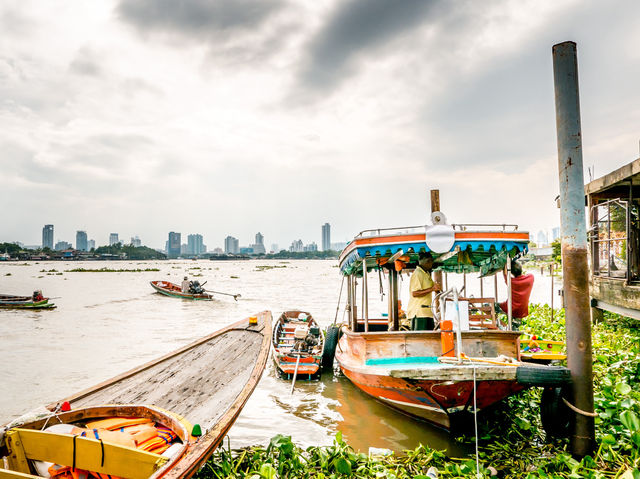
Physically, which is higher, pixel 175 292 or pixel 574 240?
pixel 574 240

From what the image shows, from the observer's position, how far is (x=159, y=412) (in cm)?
394

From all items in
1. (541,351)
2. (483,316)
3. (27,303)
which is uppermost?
(483,316)

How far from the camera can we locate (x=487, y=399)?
484 cm

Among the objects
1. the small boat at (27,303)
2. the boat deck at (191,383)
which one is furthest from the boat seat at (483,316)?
the small boat at (27,303)

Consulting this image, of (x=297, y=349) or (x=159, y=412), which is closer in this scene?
(x=159, y=412)

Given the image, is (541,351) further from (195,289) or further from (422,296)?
(195,289)

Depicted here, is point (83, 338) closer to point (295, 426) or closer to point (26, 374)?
point (26, 374)

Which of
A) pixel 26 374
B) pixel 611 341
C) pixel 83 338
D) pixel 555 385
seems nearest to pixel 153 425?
pixel 555 385

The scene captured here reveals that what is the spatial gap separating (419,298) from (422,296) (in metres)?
0.07

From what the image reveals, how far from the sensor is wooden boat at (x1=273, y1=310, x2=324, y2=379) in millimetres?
8531

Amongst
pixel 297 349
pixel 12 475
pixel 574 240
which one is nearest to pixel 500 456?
pixel 574 240

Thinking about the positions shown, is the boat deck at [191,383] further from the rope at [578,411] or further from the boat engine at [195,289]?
the boat engine at [195,289]

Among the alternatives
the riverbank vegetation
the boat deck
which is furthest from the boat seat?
the boat deck

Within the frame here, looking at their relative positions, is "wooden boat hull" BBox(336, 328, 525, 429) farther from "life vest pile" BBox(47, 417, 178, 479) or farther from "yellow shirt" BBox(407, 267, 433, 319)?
"life vest pile" BBox(47, 417, 178, 479)
